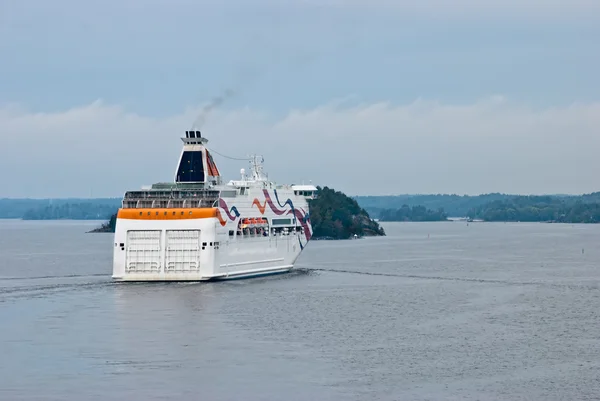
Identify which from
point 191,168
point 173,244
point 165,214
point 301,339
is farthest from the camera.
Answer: point 191,168

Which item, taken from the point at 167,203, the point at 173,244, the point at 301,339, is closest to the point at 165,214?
the point at 167,203

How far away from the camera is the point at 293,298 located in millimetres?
59219

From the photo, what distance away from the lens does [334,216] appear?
18262 cm

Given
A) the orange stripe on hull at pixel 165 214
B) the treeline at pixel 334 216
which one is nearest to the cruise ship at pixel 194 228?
the orange stripe on hull at pixel 165 214

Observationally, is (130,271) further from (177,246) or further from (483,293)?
(483,293)

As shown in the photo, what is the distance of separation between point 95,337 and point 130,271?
1882cm

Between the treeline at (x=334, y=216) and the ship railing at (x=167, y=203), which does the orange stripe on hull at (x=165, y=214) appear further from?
the treeline at (x=334, y=216)

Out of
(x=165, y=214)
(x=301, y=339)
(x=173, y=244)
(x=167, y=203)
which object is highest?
(x=167, y=203)

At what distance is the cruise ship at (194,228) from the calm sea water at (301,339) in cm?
159

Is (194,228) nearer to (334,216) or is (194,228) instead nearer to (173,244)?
(173,244)

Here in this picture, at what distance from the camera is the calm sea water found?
113 feet

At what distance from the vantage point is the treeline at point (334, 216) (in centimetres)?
17812

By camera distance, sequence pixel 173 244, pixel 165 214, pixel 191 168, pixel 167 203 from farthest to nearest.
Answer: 1. pixel 191 168
2. pixel 167 203
3. pixel 165 214
4. pixel 173 244

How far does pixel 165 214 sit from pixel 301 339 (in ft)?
69.3
